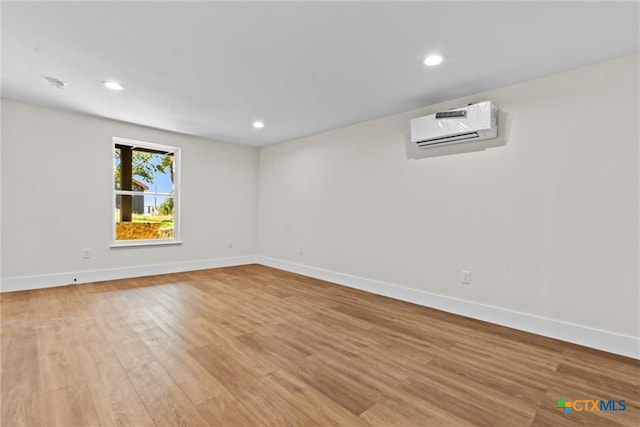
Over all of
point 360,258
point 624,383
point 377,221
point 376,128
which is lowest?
point 624,383

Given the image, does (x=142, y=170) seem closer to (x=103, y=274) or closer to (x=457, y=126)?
(x=103, y=274)

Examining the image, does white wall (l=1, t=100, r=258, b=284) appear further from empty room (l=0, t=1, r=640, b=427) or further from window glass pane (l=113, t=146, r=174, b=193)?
window glass pane (l=113, t=146, r=174, b=193)

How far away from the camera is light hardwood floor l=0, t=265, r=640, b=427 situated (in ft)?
5.09

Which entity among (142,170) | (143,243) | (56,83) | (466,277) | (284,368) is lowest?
(284,368)

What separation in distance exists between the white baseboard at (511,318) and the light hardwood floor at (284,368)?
10 centimetres

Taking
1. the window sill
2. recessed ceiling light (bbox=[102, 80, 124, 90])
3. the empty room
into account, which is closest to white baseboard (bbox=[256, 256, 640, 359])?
the empty room

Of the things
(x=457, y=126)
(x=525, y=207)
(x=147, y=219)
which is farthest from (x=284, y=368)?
(x=147, y=219)

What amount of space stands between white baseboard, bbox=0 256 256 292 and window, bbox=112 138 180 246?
410 millimetres

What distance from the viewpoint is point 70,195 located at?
396 centimetres

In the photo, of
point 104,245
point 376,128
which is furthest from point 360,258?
point 104,245

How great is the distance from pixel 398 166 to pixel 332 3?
2.29 m

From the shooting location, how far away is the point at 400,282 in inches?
145

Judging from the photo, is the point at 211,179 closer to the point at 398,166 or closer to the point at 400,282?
the point at 398,166

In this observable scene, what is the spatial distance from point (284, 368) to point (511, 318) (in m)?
2.26
